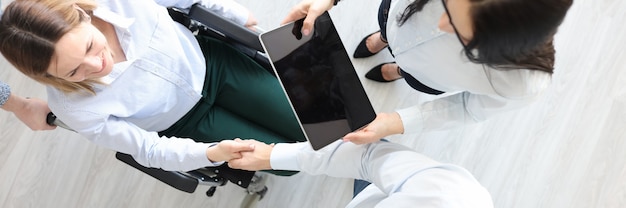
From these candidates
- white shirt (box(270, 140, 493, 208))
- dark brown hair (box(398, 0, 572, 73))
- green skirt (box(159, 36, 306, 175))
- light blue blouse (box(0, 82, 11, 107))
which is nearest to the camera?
dark brown hair (box(398, 0, 572, 73))

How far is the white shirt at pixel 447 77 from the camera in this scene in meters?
0.86

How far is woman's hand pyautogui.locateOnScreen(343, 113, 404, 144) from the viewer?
3.29 ft

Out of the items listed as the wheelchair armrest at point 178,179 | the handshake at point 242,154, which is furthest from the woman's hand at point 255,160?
the wheelchair armrest at point 178,179

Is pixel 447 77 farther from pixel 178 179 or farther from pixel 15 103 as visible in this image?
pixel 15 103

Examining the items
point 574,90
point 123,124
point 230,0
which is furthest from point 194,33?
point 574,90

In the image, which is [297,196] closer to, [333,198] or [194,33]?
[333,198]

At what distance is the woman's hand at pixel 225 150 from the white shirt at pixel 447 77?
14.7 inches

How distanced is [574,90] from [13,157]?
1.81m

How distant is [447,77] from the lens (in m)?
0.95

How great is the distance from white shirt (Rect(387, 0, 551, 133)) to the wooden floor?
471mm

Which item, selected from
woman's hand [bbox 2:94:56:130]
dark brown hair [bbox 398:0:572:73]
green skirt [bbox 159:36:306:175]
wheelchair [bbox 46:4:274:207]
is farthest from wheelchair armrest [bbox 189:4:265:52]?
dark brown hair [bbox 398:0:572:73]

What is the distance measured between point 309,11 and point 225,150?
0.36m

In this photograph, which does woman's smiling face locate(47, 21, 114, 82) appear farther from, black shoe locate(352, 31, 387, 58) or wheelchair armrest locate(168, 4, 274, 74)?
black shoe locate(352, 31, 387, 58)

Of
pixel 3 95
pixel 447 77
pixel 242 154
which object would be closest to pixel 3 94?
pixel 3 95
